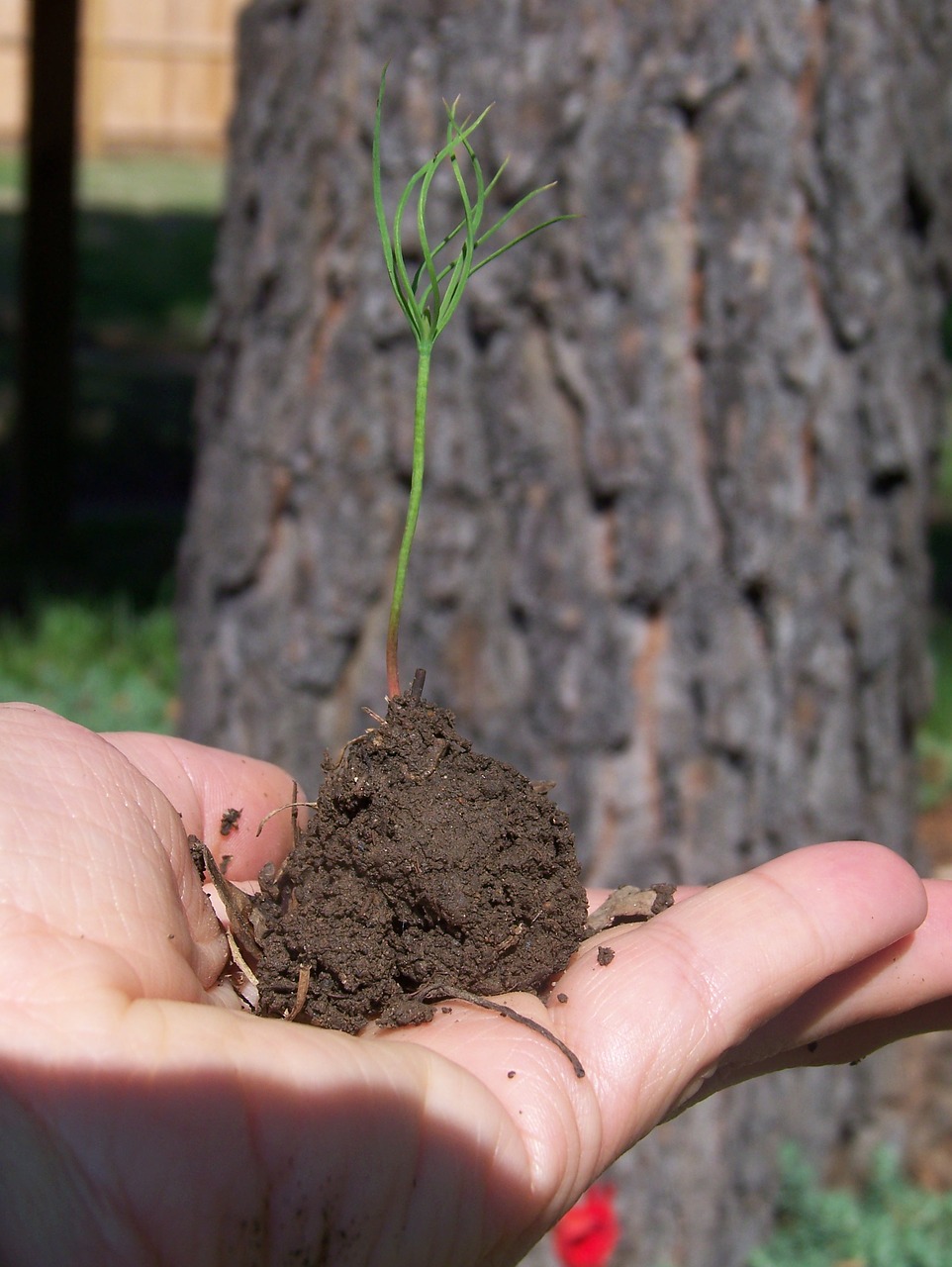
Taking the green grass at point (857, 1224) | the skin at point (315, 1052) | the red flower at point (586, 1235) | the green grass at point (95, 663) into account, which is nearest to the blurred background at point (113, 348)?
the green grass at point (95, 663)

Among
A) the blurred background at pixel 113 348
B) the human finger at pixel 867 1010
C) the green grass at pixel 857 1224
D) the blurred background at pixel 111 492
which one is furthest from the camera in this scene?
the blurred background at pixel 113 348

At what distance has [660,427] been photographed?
2443mm

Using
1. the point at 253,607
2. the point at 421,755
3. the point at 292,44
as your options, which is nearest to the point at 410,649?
the point at 253,607

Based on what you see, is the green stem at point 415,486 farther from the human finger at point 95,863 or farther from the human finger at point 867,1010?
the human finger at point 867,1010

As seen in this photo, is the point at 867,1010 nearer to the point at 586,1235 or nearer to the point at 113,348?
the point at 586,1235

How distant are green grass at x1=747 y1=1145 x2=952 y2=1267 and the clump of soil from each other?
1.60 meters

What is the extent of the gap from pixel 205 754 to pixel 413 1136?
0.72m

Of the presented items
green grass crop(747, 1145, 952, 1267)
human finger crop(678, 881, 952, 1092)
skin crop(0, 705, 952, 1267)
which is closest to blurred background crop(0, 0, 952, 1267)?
green grass crop(747, 1145, 952, 1267)

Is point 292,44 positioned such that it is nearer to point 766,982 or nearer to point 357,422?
point 357,422

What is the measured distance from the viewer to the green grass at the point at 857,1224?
8.45ft

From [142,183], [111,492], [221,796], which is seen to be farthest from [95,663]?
[142,183]

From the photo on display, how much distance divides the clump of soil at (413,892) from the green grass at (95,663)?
226cm

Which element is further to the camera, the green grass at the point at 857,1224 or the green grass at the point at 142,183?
the green grass at the point at 142,183

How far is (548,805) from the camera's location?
1.53m
